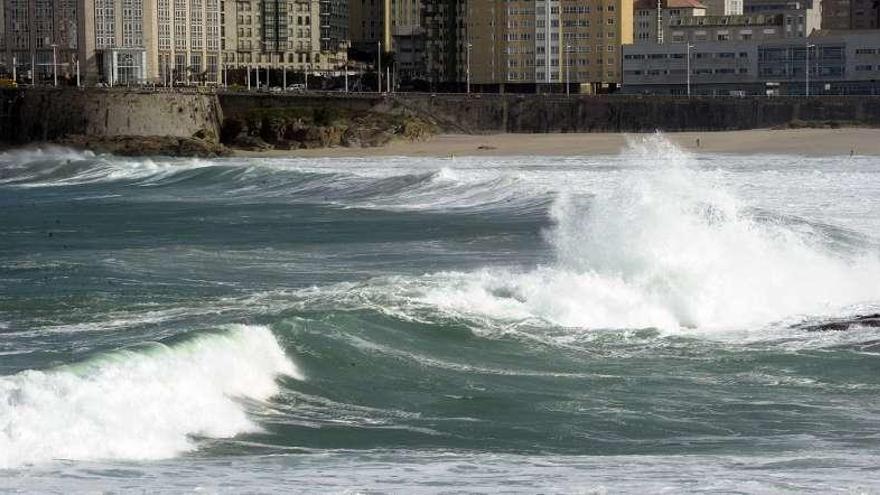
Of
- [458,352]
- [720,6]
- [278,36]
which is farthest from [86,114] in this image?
[720,6]

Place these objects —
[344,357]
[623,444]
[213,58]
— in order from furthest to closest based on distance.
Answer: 1. [213,58]
2. [344,357]
3. [623,444]

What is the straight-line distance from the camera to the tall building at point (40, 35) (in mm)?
112062

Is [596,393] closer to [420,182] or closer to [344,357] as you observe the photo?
[344,357]

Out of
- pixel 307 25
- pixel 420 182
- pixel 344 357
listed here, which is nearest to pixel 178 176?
pixel 420 182

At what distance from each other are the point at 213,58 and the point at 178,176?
60695mm

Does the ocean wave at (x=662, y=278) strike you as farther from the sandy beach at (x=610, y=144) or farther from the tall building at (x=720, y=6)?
the tall building at (x=720, y=6)

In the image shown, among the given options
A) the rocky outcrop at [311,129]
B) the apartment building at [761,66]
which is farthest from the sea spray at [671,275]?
the apartment building at [761,66]

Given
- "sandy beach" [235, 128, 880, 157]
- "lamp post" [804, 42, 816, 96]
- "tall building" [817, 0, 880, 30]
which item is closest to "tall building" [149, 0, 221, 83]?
"sandy beach" [235, 128, 880, 157]

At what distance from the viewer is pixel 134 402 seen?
1727cm

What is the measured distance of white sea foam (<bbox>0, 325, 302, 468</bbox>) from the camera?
52.1 feet

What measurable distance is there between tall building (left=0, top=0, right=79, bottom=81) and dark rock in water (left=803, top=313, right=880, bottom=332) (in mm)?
93271

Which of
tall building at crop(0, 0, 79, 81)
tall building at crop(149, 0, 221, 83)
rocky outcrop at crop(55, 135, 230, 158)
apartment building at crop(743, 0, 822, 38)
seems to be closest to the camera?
rocky outcrop at crop(55, 135, 230, 158)

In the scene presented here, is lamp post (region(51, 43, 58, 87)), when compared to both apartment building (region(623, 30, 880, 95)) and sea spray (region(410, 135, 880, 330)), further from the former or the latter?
A: sea spray (region(410, 135, 880, 330))

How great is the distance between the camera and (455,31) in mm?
126500
